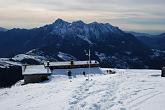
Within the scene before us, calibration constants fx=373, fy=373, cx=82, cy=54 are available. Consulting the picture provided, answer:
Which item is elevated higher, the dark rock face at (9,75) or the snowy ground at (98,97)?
the snowy ground at (98,97)

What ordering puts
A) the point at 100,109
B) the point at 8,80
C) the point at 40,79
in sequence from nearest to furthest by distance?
the point at 100,109 < the point at 40,79 < the point at 8,80

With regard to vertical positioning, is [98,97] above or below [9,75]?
above

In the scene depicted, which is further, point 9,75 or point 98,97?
point 9,75

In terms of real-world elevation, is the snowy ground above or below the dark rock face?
above

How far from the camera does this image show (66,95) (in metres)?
28.1

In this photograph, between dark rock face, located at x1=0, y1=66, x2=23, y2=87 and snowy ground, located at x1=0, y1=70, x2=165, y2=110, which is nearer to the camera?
snowy ground, located at x1=0, y1=70, x2=165, y2=110

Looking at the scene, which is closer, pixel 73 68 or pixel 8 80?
pixel 73 68

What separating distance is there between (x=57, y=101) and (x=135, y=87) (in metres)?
6.76

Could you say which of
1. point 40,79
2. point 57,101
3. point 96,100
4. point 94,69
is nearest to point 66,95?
point 57,101

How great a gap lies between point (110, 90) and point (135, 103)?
5.16 m

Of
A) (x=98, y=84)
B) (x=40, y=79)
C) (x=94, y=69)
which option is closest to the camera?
(x=98, y=84)

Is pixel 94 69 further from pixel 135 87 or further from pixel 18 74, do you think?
pixel 135 87

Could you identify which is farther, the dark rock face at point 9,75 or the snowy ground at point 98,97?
the dark rock face at point 9,75

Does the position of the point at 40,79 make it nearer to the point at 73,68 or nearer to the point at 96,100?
the point at 73,68
